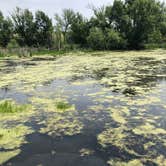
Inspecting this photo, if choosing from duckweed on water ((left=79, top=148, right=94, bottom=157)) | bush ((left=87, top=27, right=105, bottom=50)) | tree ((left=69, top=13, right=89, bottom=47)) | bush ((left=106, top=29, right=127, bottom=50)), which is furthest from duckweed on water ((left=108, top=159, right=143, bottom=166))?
tree ((left=69, top=13, right=89, bottom=47))

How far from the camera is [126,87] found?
9.46 m

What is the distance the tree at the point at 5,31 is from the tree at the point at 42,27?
3.94 m

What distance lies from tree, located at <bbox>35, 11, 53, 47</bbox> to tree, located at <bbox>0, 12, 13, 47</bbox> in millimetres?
3941

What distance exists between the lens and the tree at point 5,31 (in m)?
41.3

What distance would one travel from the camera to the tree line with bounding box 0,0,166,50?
35.8 m

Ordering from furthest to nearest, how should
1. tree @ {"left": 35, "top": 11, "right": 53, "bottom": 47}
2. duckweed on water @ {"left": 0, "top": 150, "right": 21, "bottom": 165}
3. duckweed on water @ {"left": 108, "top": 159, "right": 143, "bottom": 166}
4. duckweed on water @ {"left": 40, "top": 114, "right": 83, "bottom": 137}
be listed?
tree @ {"left": 35, "top": 11, "right": 53, "bottom": 47}, duckweed on water @ {"left": 40, "top": 114, "right": 83, "bottom": 137}, duckweed on water @ {"left": 0, "top": 150, "right": 21, "bottom": 165}, duckweed on water @ {"left": 108, "top": 159, "right": 143, "bottom": 166}

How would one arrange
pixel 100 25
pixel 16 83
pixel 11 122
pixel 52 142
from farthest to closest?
pixel 100 25 → pixel 16 83 → pixel 11 122 → pixel 52 142

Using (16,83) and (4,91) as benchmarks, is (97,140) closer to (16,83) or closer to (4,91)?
(4,91)

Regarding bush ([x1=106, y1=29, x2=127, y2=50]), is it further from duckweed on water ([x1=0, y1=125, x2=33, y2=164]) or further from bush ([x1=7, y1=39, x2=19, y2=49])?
duckweed on water ([x1=0, y1=125, x2=33, y2=164])

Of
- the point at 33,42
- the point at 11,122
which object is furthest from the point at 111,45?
the point at 11,122

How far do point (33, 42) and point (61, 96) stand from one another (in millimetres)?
35220

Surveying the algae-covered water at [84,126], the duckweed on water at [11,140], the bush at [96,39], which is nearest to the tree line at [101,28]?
the bush at [96,39]

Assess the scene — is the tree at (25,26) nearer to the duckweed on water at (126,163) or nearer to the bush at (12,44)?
the bush at (12,44)

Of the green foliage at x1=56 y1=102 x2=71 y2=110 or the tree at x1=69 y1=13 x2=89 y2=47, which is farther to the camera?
the tree at x1=69 y1=13 x2=89 y2=47
